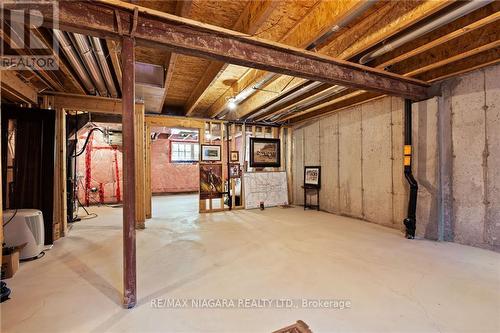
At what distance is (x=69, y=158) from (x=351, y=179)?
260 inches

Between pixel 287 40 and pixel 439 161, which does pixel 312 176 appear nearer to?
pixel 439 161

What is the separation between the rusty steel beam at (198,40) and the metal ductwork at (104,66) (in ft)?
2.73

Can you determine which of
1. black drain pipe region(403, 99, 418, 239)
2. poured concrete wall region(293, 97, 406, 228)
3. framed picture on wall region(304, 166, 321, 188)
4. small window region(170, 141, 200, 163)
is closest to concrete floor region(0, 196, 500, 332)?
black drain pipe region(403, 99, 418, 239)

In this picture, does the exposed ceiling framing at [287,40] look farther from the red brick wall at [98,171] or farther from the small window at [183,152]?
the small window at [183,152]

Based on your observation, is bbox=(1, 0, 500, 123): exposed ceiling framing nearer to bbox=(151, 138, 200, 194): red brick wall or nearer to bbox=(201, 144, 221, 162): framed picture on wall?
bbox=(201, 144, 221, 162): framed picture on wall

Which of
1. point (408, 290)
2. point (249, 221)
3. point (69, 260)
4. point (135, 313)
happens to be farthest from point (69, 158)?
point (408, 290)

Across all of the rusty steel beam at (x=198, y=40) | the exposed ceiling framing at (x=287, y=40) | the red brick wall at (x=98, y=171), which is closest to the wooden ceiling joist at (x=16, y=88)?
the exposed ceiling framing at (x=287, y=40)

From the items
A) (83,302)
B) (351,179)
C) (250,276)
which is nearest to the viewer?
(83,302)

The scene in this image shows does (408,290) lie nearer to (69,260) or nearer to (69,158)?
(69,260)

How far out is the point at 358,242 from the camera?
3.72 meters

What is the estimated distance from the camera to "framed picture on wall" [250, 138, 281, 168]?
7.07m

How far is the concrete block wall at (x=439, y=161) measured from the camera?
3.40m

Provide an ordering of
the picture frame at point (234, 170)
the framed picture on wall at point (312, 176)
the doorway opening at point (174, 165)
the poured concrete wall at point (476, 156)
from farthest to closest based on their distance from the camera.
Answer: the doorway opening at point (174, 165), the picture frame at point (234, 170), the framed picture on wall at point (312, 176), the poured concrete wall at point (476, 156)

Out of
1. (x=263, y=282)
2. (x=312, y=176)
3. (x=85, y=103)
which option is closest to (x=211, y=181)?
(x=312, y=176)
